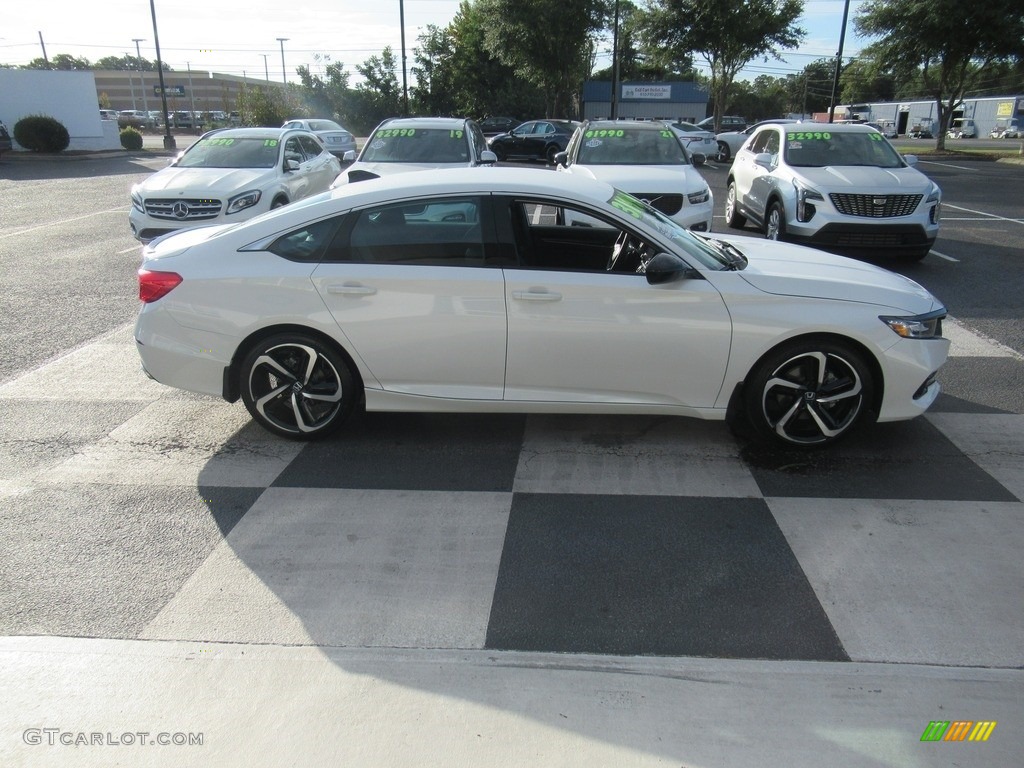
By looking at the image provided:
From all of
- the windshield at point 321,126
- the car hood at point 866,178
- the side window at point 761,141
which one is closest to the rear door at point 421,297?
the car hood at point 866,178

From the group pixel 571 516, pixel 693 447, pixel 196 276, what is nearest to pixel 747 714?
pixel 571 516

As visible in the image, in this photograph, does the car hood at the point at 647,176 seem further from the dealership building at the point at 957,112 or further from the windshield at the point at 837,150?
the dealership building at the point at 957,112

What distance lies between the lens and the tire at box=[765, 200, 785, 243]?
10438mm

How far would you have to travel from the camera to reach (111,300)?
27.5 ft

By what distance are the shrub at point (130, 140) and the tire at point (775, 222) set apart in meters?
31.7

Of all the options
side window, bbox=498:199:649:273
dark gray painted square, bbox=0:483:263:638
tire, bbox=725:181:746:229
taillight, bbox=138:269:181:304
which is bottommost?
dark gray painted square, bbox=0:483:263:638

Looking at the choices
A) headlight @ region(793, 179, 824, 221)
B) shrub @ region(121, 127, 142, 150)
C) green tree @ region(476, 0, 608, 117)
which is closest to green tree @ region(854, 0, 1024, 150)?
green tree @ region(476, 0, 608, 117)

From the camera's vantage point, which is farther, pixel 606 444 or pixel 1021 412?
pixel 1021 412

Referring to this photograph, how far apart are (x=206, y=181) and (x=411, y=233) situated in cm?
695

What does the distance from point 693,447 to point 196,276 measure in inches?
122

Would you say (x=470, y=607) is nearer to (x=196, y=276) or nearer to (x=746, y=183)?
(x=196, y=276)

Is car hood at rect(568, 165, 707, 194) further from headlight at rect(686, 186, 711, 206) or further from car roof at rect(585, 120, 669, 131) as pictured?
car roof at rect(585, 120, 669, 131)

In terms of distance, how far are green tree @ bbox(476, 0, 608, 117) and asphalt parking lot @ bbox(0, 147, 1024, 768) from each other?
35.9 meters

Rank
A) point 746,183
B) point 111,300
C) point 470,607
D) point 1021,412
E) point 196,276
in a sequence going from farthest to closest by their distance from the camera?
point 746,183
point 111,300
point 1021,412
point 196,276
point 470,607
